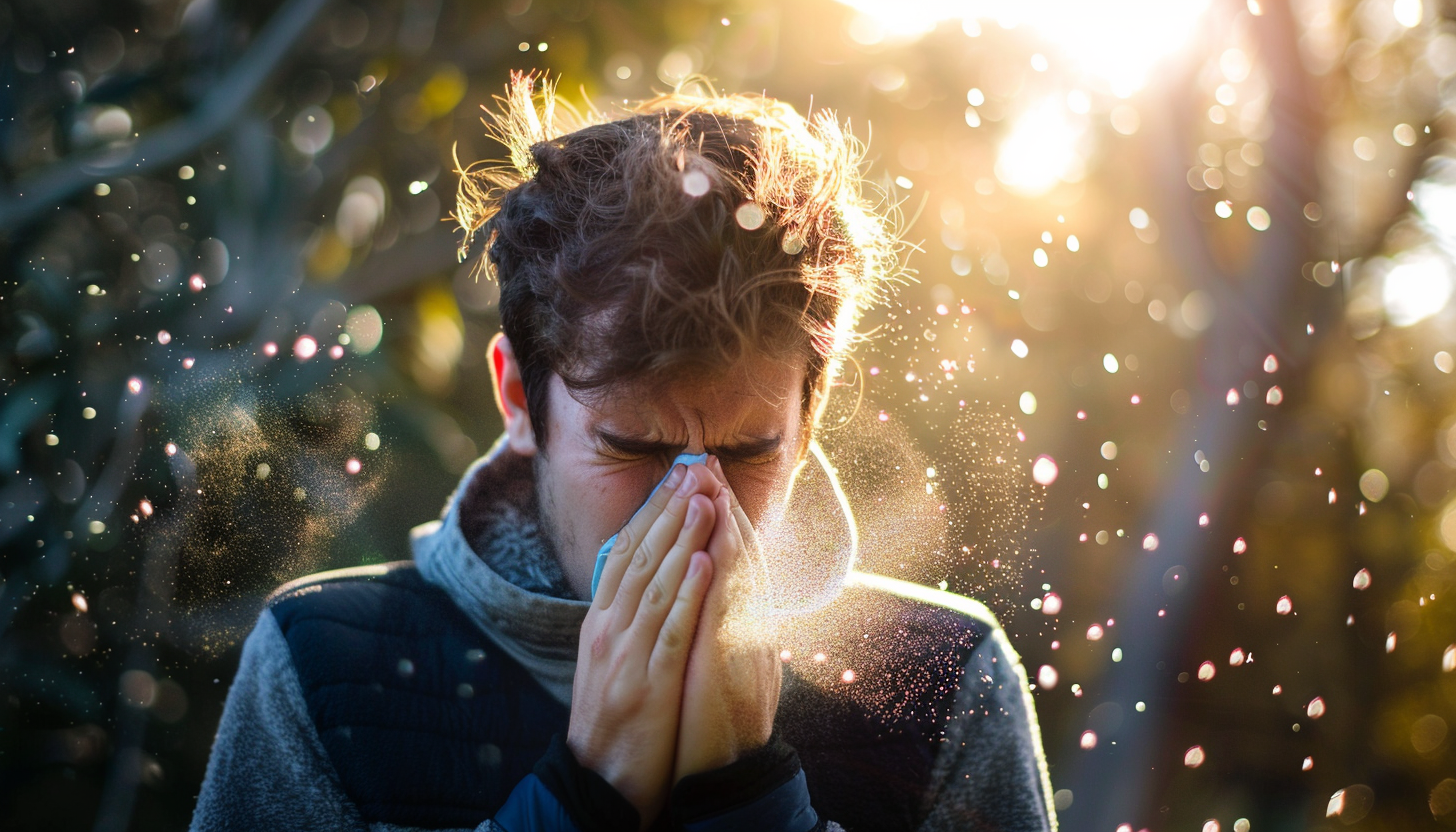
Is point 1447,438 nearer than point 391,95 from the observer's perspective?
No

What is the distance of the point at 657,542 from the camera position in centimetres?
31

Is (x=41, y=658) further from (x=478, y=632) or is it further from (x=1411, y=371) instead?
(x=1411, y=371)

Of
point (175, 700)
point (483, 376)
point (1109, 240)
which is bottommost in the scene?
point (175, 700)

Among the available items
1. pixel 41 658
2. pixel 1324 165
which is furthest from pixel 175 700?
pixel 1324 165

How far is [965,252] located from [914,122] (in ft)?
0.24

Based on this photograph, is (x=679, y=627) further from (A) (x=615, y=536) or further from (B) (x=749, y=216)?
(B) (x=749, y=216)

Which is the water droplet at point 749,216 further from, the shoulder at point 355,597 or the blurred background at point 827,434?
the shoulder at point 355,597

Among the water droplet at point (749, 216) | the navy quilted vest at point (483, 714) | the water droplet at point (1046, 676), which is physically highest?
the water droplet at point (749, 216)

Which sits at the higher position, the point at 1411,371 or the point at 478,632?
the point at 1411,371

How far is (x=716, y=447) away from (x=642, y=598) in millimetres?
65

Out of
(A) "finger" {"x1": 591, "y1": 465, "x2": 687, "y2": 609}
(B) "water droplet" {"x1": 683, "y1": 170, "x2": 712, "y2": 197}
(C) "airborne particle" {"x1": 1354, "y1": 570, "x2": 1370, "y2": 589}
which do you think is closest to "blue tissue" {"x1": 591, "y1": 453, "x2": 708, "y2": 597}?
Result: (A) "finger" {"x1": 591, "y1": 465, "x2": 687, "y2": 609}

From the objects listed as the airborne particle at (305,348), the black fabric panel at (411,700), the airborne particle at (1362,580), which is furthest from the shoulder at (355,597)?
the airborne particle at (1362,580)

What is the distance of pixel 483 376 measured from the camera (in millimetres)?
400

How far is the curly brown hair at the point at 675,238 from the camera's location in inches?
12.2
